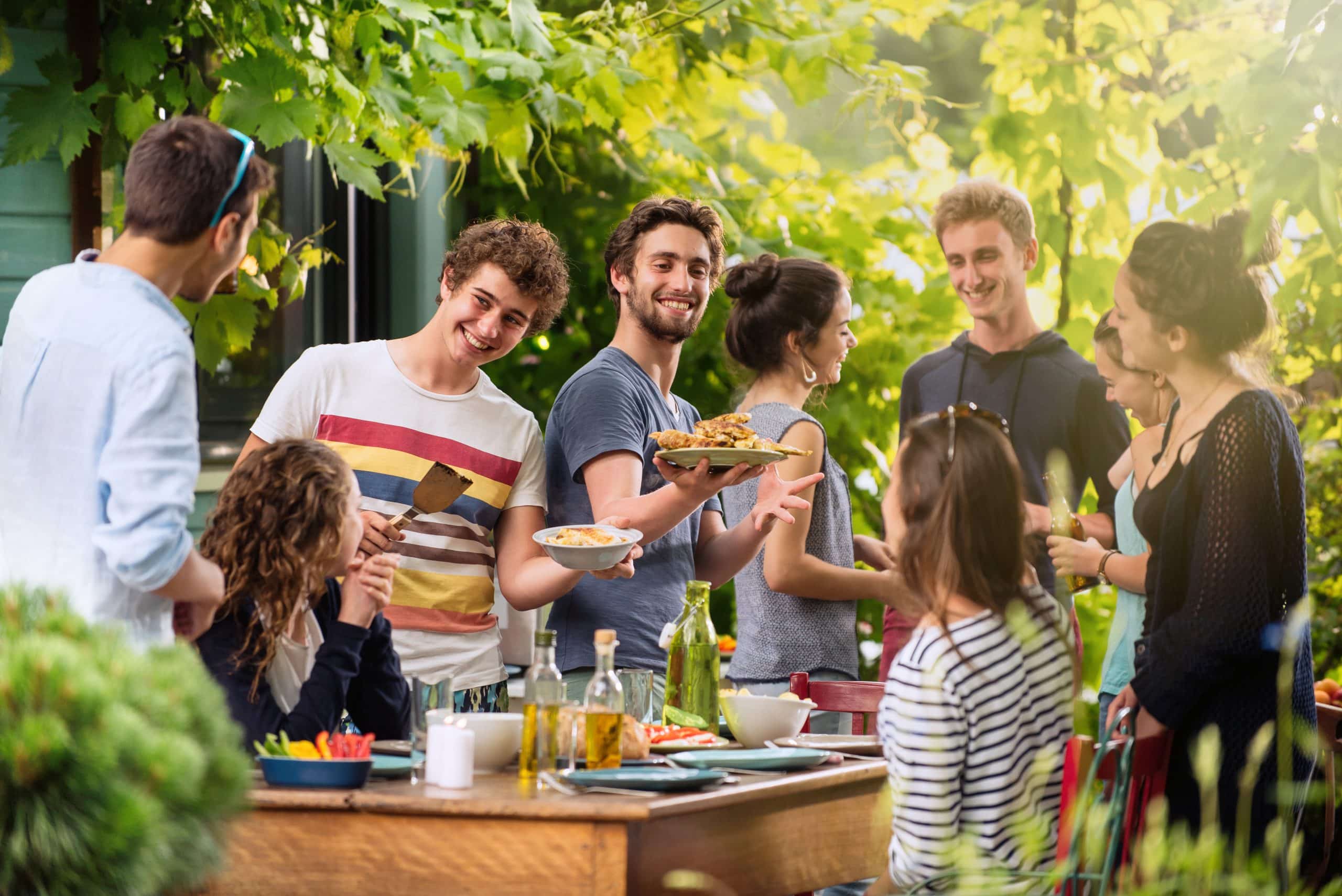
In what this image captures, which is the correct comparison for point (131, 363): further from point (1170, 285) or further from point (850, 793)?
point (1170, 285)

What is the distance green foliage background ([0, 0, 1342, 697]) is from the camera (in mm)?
3324

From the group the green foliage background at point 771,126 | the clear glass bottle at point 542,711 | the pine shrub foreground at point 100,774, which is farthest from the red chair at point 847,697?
the pine shrub foreground at point 100,774

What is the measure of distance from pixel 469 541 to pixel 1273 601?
1456 millimetres

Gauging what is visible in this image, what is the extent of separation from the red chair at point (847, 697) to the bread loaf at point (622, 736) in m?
0.68

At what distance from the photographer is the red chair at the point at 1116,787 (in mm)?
1551

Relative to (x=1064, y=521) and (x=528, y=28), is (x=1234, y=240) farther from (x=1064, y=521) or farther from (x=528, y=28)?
(x=528, y=28)

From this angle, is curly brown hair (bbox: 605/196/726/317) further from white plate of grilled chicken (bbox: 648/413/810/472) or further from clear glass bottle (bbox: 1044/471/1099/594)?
clear glass bottle (bbox: 1044/471/1099/594)

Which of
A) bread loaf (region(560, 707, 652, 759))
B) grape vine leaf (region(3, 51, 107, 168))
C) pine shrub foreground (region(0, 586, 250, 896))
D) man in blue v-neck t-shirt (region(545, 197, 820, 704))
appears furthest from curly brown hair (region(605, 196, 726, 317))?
pine shrub foreground (region(0, 586, 250, 896))

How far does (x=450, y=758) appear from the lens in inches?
75.1

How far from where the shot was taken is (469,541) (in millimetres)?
2760

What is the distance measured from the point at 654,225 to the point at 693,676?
103 centimetres

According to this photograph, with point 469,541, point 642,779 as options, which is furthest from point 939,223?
point 642,779

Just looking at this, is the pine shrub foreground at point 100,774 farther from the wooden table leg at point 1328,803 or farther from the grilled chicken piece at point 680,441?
the wooden table leg at point 1328,803

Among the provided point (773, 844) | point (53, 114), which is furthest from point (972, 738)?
point (53, 114)
